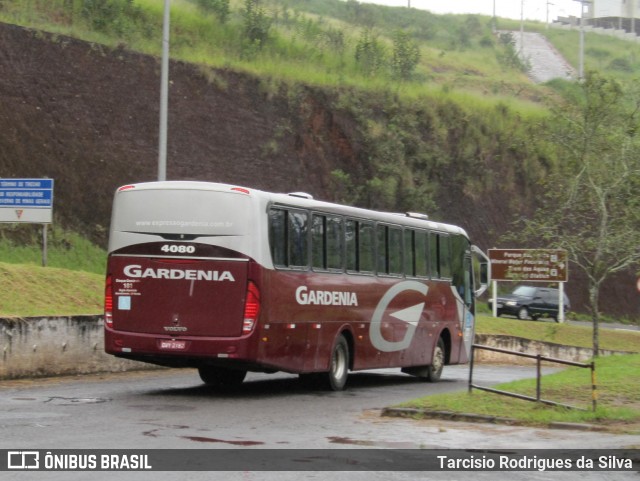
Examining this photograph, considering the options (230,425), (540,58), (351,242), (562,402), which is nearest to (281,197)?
(351,242)

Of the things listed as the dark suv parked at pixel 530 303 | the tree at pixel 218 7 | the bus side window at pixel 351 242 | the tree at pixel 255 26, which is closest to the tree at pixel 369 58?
the tree at pixel 255 26

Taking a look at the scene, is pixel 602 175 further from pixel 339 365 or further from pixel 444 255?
pixel 339 365

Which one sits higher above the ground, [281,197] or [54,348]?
[281,197]

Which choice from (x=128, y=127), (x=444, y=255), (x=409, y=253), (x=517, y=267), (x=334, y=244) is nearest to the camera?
(x=334, y=244)

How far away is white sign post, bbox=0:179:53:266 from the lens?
26.7 m

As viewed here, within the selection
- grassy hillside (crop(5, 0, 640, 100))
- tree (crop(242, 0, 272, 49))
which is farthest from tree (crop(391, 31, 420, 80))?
tree (crop(242, 0, 272, 49))

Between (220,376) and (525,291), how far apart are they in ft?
111

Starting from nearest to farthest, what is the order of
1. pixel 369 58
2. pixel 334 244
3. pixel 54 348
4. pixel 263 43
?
pixel 334 244, pixel 54 348, pixel 263 43, pixel 369 58

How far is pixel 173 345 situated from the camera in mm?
18000

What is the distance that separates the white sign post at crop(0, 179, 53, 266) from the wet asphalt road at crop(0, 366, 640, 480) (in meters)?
6.53

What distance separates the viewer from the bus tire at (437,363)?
25047 millimetres

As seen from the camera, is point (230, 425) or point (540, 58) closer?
point (230, 425)

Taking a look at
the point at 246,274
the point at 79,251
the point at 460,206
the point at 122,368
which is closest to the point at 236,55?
the point at 460,206

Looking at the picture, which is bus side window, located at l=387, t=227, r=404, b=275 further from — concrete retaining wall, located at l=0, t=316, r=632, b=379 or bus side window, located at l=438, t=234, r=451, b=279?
concrete retaining wall, located at l=0, t=316, r=632, b=379
